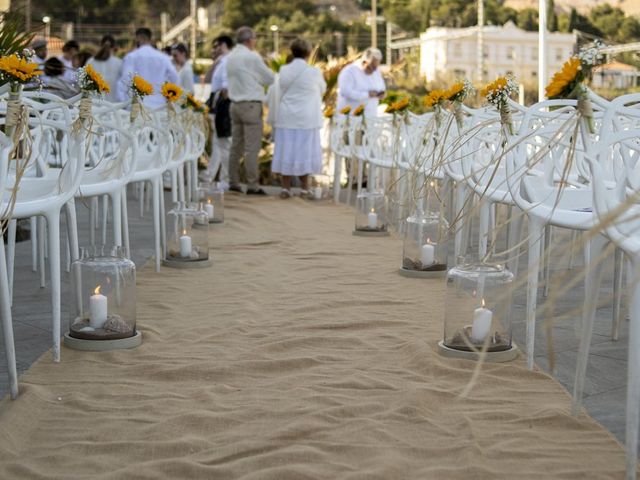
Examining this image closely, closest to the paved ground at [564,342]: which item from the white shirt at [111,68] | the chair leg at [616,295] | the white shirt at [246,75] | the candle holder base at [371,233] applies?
the chair leg at [616,295]

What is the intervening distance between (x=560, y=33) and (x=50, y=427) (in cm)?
5769

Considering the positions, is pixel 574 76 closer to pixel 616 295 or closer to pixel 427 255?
pixel 616 295

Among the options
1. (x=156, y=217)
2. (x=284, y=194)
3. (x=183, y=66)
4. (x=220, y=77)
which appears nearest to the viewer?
(x=156, y=217)

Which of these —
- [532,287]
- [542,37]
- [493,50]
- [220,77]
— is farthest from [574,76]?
[493,50]

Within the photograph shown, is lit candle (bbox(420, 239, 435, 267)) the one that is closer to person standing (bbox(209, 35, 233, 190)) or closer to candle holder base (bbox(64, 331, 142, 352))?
candle holder base (bbox(64, 331, 142, 352))

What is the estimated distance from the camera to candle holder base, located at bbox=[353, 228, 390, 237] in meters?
7.20

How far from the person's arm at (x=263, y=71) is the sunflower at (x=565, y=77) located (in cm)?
772

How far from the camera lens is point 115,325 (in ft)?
12.1

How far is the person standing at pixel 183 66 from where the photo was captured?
11219 mm

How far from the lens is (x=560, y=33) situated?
57.4 metres

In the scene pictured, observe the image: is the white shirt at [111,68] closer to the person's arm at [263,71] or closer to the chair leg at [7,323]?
the person's arm at [263,71]

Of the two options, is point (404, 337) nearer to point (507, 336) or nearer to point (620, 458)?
point (507, 336)

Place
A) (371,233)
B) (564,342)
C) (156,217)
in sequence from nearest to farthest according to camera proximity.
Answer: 1. (564,342)
2. (156,217)
3. (371,233)

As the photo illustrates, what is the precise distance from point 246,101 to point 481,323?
7042 mm
